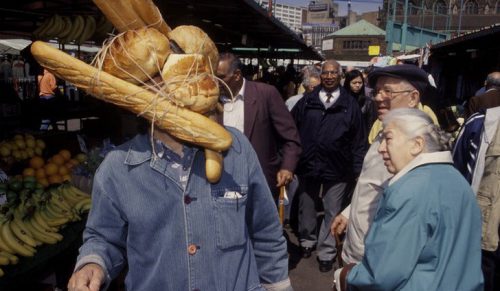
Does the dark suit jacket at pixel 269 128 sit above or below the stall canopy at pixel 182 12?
below

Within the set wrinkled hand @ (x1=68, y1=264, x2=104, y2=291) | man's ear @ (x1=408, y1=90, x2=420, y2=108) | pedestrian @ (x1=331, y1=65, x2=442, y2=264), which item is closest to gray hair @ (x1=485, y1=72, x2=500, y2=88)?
pedestrian @ (x1=331, y1=65, x2=442, y2=264)

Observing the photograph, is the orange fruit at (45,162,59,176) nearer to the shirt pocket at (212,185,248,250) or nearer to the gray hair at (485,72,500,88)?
the shirt pocket at (212,185,248,250)

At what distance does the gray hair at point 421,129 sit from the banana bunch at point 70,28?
3.07m

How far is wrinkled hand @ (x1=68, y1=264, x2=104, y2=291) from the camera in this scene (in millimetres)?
1506

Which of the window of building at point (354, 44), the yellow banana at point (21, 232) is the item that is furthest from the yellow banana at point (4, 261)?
the window of building at point (354, 44)

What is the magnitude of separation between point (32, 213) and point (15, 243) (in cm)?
46

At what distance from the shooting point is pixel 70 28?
438 centimetres

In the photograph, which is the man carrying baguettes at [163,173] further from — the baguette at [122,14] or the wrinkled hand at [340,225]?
the wrinkled hand at [340,225]

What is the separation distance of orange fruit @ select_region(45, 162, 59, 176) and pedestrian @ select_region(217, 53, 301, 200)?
1587 mm

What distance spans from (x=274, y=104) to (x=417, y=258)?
7.95 feet

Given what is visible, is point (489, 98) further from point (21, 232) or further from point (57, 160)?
point (21, 232)

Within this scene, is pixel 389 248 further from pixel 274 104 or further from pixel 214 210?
pixel 274 104

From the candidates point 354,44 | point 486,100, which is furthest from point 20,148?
point 354,44

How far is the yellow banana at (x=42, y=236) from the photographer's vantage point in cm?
320
